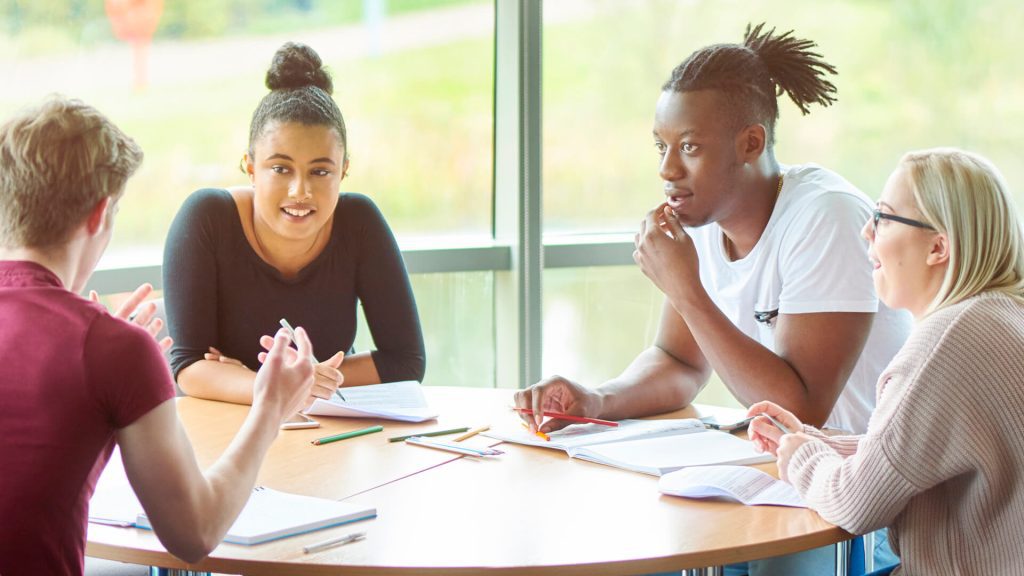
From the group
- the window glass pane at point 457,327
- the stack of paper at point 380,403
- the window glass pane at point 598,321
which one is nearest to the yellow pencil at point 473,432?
the stack of paper at point 380,403

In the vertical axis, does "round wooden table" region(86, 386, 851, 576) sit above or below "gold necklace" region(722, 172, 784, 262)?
below

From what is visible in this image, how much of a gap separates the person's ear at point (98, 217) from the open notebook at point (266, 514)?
17.3 inches

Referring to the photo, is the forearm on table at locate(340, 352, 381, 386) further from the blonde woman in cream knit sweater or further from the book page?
the blonde woman in cream knit sweater

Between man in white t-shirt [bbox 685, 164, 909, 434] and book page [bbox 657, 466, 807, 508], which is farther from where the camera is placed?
man in white t-shirt [bbox 685, 164, 909, 434]

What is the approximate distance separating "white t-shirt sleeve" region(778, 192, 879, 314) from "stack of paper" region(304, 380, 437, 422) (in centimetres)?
85

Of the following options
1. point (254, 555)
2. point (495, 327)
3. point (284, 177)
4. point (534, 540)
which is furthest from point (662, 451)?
point (495, 327)

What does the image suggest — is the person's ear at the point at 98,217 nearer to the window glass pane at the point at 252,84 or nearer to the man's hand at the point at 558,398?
the man's hand at the point at 558,398

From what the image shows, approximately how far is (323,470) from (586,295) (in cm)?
265

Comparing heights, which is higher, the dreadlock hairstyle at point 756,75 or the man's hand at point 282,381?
the dreadlock hairstyle at point 756,75

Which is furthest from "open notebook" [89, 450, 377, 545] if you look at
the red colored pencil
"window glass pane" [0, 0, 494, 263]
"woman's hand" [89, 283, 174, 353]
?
"window glass pane" [0, 0, 494, 263]

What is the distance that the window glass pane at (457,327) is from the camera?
4383 mm

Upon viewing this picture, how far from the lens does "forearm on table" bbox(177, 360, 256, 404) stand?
2533mm

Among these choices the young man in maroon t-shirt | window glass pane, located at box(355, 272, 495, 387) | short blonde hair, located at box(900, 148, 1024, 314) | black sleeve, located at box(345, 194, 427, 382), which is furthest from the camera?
window glass pane, located at box(355, 272, 495, 387)

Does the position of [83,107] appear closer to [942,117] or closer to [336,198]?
[336,198]
